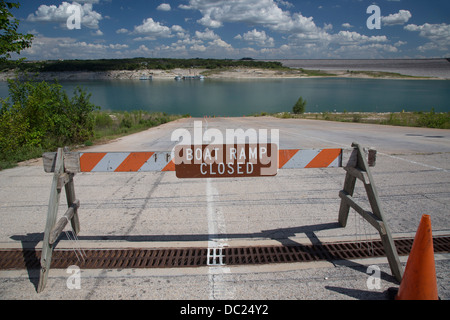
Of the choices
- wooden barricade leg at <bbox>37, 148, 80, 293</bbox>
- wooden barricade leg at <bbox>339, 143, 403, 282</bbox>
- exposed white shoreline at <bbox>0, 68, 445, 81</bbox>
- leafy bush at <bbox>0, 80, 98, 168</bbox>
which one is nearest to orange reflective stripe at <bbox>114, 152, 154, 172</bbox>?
wooden barricade leg at <bbox>37, 148, 80, 293</bbox>

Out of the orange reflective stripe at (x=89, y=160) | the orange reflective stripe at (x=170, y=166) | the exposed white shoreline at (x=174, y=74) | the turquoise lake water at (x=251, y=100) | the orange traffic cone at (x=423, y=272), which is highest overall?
the exposed white shoreline at (x=174, y=74)

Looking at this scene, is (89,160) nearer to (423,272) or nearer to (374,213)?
(374,213)

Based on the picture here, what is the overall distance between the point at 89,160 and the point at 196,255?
1796 mm

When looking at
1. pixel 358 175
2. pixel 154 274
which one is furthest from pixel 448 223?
pixel 154 274

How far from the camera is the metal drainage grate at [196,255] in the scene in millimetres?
3656

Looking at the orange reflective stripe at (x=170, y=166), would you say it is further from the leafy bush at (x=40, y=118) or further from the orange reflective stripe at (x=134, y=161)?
the leafy bush at (x=40, y=118)

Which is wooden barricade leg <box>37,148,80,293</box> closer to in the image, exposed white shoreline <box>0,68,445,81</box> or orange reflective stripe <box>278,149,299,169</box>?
orange reflective stripe <box>278,149,299,169</box>

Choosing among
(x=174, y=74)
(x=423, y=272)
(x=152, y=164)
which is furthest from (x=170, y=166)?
(x=174, y=74)

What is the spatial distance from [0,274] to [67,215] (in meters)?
0.93

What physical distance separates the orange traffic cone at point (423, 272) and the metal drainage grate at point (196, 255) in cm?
92

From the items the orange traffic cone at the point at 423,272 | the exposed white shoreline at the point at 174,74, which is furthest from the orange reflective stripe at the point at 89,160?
the exposed white shoreline at the point at 174,74

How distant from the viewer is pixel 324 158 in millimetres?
3861

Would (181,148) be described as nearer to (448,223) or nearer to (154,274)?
(154,274)
